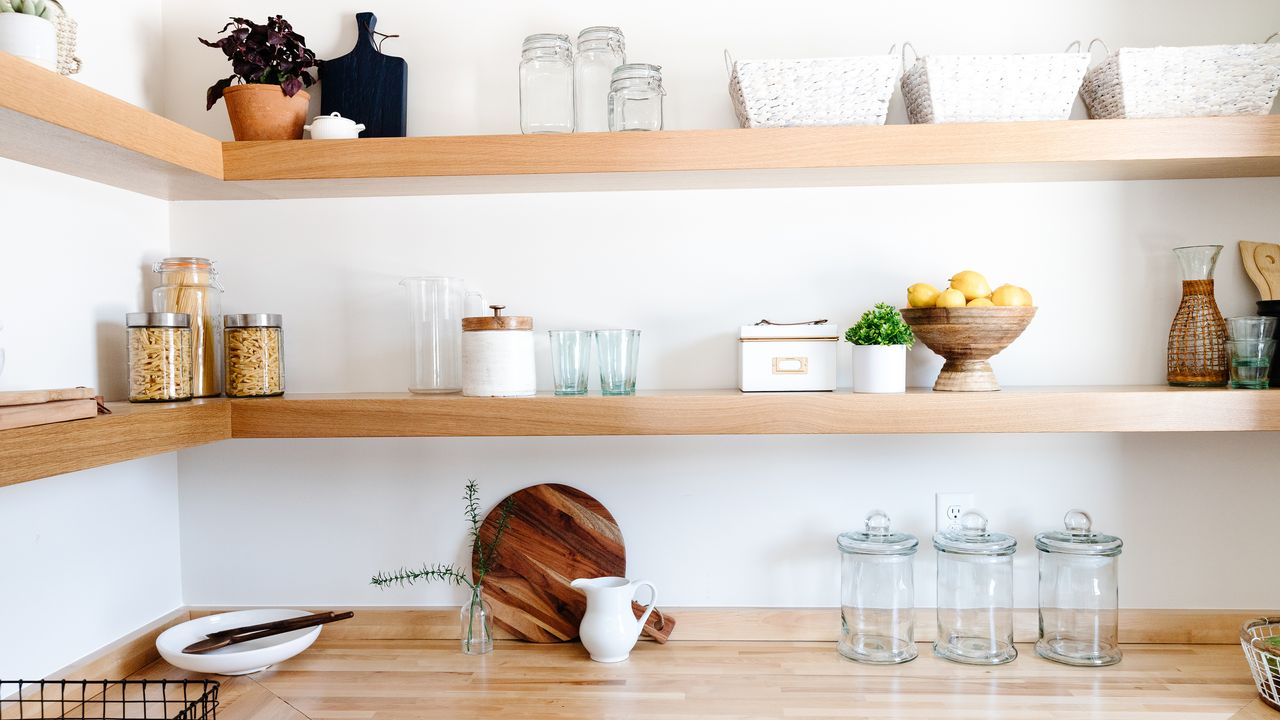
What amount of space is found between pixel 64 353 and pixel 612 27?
1100 mm

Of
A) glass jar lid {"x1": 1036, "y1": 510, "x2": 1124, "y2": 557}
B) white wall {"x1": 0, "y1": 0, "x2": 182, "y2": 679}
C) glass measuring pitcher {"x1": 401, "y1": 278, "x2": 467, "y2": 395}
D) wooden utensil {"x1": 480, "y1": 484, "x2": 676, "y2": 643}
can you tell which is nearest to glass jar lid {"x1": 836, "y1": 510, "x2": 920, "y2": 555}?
glass jar lid {"x1": 1036, "y1": 510, "x2": 1124, "y2": 557}

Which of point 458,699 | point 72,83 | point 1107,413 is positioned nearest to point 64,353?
point 72,83

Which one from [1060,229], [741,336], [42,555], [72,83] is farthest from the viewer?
[1060,229]

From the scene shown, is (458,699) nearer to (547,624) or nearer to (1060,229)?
(547,624)

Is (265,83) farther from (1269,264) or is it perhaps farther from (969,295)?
(1269,264)

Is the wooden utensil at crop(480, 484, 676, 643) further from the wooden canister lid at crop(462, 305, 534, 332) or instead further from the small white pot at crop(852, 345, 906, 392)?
the small white pot at crop(852, 345, 906, 392)

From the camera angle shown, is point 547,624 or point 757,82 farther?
point 547,624

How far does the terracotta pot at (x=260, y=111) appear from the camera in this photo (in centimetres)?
154

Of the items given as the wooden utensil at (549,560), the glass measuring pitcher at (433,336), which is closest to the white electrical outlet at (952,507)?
the wooden utensil at (549,560)

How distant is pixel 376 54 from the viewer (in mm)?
1647

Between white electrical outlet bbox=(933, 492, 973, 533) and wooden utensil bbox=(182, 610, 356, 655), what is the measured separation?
1124mm

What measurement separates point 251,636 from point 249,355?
50 cm

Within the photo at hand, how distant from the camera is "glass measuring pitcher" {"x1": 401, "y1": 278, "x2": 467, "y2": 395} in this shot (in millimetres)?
1646

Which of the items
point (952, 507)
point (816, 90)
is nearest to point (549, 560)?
point (952, 507)
